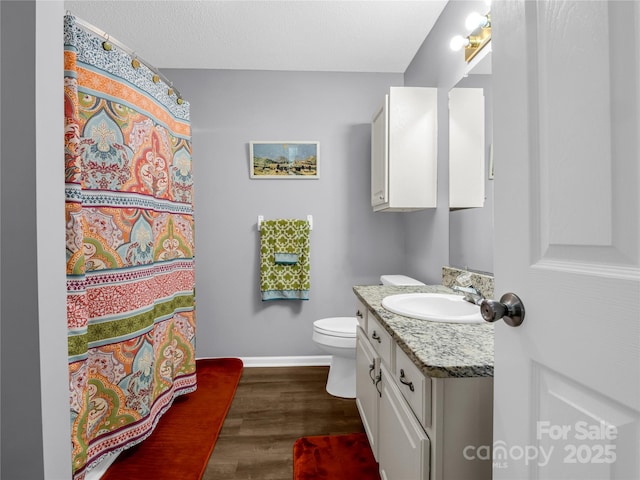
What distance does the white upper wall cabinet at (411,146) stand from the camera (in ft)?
6.61

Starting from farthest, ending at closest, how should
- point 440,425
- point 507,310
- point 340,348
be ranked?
point 340,348 < point 440,425 < point 507,310

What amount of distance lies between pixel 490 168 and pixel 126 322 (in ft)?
5.88

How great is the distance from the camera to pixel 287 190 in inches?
102

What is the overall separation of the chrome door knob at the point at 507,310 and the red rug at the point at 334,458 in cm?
121

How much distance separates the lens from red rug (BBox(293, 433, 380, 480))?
1.42 meters

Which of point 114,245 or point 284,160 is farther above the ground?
point 284,160

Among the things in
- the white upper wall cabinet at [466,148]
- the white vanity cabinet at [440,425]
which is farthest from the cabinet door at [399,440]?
the white upper wall cabinet at [466,148]

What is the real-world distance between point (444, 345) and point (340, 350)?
1.19 m

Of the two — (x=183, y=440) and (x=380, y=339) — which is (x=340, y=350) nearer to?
(x=380, y=339)

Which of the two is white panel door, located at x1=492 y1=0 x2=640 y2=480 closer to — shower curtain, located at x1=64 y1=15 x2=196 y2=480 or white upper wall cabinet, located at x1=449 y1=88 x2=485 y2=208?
white upper wall cabinet, located at x1=449 y1=88 x2=485 y2=208

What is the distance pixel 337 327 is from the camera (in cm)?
214

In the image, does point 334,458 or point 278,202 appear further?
point 278,202

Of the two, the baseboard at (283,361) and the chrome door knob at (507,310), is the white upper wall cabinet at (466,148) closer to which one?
the chrome door knob at (507,310)

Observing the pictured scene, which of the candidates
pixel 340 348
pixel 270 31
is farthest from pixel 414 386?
pixel 270 31
